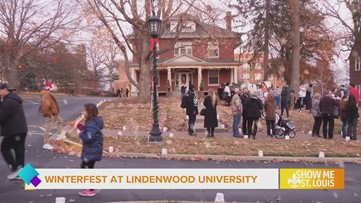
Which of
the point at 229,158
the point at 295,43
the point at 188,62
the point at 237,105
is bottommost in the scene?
the point at 229,158

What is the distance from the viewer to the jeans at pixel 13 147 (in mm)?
6895

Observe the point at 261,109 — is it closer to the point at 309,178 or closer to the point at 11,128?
the point at 309,178

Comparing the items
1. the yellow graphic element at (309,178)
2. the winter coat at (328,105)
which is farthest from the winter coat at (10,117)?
the winter coat at (328,105)

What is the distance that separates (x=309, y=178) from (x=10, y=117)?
17.1 ft

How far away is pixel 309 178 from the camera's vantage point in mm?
5883

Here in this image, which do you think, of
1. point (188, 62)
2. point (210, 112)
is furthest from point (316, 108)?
point (188, 62)

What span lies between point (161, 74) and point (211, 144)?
101 ft

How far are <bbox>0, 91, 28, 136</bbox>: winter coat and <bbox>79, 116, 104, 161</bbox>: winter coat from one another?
1561 mm

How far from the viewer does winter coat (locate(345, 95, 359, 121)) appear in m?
13.1

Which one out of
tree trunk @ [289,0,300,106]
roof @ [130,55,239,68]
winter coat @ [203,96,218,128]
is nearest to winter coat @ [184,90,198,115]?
winter coat @ [203,96,218,128]

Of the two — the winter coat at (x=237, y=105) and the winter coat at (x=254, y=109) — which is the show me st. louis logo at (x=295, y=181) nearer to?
the winter coat at (x=254, y=109)

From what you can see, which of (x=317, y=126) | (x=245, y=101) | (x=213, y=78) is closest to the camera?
(x=245, y=101)

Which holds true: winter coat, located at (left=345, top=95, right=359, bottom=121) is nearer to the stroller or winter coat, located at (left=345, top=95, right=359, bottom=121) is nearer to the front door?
the stroller

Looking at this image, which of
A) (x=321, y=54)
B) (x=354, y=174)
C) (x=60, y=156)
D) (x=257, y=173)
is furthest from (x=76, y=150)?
(x=321, y=54)
